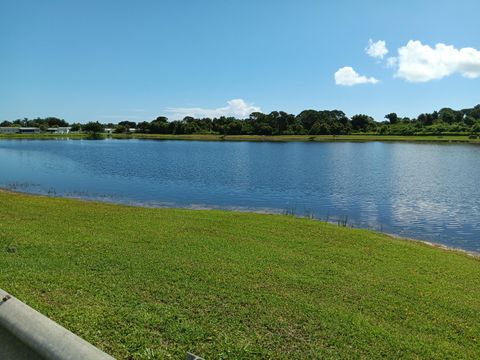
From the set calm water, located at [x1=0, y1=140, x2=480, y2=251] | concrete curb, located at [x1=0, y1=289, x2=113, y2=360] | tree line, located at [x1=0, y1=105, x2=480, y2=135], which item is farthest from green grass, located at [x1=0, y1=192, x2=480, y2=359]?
tree line, located at [x1=0, y1=105, x2=480, y2=135]

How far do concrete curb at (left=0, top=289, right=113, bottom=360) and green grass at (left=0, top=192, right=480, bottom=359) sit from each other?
2164mm

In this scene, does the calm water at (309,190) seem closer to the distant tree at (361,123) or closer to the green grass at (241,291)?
the green grass at (241,291)

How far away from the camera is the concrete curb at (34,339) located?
3.38 m

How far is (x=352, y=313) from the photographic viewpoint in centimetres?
769

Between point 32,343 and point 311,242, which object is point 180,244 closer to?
point 311,242

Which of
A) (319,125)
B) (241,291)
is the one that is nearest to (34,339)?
(241,291)

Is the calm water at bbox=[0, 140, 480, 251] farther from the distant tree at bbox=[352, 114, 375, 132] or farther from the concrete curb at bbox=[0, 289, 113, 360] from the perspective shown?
the distant tree at bbox=[352, 114, 375, 132]

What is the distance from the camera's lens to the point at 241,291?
8391mm

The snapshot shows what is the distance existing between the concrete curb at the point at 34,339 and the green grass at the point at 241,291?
2.16m

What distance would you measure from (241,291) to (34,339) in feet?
17.0

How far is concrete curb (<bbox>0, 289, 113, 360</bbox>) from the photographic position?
3.38 meters

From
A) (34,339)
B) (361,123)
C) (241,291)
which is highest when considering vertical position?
(361,123)

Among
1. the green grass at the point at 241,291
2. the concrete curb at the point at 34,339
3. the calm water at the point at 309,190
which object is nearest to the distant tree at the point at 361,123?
the calm water at the point at 309,190

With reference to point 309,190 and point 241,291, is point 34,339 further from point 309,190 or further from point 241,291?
point 309,190
